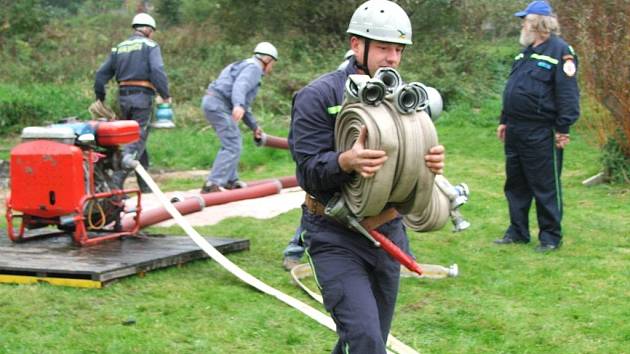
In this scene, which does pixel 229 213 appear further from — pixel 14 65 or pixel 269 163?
pixel 14 65

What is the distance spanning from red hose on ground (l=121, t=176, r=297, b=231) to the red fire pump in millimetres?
530

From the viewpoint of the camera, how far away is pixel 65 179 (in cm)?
729

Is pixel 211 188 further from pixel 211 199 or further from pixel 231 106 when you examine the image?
pixel 211 199

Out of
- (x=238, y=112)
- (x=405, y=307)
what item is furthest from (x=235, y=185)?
(x=405, y=307)

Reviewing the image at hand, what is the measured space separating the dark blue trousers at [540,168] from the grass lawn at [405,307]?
0.91ft

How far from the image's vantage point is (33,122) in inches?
625

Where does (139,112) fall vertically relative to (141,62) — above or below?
below

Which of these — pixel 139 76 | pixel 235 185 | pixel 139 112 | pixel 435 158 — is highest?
pixel 435 158

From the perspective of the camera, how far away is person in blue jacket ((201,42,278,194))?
10.6 meters

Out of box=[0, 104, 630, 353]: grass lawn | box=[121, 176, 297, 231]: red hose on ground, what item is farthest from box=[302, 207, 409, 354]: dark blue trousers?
box=[121, 176, 297, 231]: red hose on ground

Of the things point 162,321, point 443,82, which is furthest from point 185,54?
point 162,321

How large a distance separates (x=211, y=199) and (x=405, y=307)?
3.59 m

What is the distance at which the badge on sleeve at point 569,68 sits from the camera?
25.5 ft

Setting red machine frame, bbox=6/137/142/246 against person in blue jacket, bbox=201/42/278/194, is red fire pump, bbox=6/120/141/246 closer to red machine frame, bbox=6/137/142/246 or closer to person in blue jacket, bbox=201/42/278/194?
red machine frame, bbox=6/137/142/246
